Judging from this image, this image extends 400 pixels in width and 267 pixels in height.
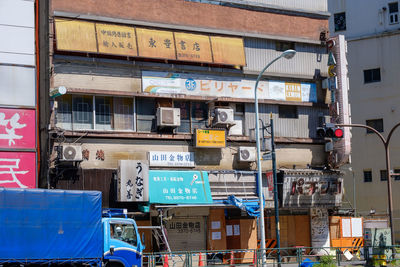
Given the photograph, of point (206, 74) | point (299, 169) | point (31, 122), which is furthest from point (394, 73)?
point (31, 122)

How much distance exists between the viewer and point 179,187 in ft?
102

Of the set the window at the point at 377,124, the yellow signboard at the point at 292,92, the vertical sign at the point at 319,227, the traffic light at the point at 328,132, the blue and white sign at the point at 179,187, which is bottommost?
the vertical sign at the point at 319,227

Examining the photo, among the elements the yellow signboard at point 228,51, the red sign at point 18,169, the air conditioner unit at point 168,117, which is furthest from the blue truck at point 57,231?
the yellow signboard at point 228,51

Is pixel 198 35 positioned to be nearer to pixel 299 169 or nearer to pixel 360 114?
pixel 299 169

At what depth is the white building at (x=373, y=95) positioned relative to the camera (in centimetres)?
4859

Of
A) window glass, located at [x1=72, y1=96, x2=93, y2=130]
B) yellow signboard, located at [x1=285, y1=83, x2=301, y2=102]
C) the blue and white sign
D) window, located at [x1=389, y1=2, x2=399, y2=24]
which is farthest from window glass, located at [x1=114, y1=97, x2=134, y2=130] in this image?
window, located at [x1=389, y1=2, x2=399, y2=24]

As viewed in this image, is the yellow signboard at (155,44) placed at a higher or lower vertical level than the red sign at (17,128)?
higher

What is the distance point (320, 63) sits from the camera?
3678 centimetres

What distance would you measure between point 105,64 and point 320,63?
42.3ft

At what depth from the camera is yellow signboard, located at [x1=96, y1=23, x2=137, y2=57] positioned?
30.7 meters

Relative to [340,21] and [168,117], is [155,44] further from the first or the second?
[340,21]

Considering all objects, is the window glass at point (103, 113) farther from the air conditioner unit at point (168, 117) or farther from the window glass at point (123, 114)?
the air conditioner unit at point (168, 117)

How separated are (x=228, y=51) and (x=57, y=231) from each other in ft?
51.2

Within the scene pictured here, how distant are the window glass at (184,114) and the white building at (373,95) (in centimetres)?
2030
